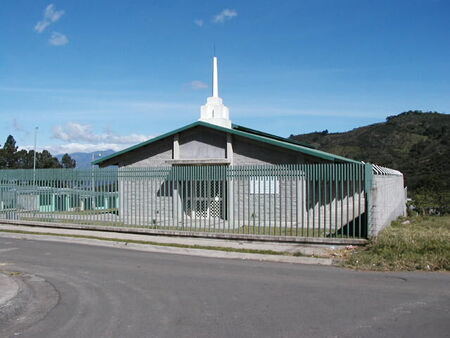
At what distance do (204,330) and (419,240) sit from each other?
7553 mm

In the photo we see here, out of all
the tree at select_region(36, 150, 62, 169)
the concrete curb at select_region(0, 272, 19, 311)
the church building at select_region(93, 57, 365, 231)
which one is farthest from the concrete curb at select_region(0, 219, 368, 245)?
the tree at select_region(36, 150, 62, 169)

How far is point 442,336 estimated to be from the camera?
5.65m

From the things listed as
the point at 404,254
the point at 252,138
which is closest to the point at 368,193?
the point at 404,254

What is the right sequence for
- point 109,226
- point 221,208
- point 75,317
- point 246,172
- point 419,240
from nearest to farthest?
point 75,317
point 419,240
point 246,172
point 109,226
point 221,208

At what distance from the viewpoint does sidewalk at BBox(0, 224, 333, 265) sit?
39.5 ft

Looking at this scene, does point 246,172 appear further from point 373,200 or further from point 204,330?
point 204,330

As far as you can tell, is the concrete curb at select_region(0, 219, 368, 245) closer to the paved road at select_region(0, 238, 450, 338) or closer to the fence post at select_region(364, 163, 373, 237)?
the fence post at select_region(364, 163, 373, 237)

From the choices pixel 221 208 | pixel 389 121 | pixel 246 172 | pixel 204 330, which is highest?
pixel 389 121

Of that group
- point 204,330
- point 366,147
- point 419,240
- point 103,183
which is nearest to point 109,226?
point 103,183

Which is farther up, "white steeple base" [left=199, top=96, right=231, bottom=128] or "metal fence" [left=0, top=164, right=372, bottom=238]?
"white steeple base" [left=199, top=96, right=231, bottom=128]

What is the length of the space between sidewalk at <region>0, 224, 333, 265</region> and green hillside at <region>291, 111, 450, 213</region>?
3379 cm

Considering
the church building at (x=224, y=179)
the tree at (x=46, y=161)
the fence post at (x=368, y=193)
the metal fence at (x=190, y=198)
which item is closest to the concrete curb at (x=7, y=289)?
the church building at (x=224, y=179)

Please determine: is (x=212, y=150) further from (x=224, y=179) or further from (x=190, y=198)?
(x=224, y=179)

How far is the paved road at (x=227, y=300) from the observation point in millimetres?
6055
